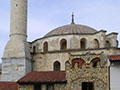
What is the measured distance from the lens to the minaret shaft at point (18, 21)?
33938 millimetres

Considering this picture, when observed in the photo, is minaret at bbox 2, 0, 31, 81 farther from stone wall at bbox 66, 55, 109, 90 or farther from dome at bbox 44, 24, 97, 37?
stone wall at bbox 66, 55, 109, 90

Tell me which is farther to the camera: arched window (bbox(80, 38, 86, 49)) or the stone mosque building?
arched window (bbox(80, 38, 86, 49))

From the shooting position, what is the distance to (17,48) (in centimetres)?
3356

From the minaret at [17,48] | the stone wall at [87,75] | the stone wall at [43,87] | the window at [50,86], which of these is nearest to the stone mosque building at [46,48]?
the minaret at [17,48]

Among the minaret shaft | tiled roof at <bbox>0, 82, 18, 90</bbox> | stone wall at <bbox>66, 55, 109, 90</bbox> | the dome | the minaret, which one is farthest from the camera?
the dome

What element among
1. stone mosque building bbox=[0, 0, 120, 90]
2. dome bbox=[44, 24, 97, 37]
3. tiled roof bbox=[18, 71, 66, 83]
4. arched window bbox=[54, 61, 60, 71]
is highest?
dome bbox=[44, 24, 97, 37]

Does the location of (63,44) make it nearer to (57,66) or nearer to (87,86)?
(57,66)

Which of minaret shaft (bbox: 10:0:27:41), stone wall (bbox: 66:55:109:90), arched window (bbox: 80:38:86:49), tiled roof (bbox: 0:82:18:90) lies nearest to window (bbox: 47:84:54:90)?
stone wall (bbox: 66:55:109:90)

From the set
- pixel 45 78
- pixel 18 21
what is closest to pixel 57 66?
pixel 18 21

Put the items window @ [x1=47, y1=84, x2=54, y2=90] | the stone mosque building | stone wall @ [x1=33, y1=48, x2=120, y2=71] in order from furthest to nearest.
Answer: stone wall @ [x1=33, y1=48, x2=120, y2=71]
the stone mosque building
window @ [x1=47, y1=84, x2=54, y2=90]

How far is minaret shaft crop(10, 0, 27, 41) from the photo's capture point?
33.9 metres

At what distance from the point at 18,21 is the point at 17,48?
300cm

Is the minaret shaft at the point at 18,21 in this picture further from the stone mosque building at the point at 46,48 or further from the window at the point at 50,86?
the window at the point at 50,86

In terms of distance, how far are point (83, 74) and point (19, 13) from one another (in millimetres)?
14794
